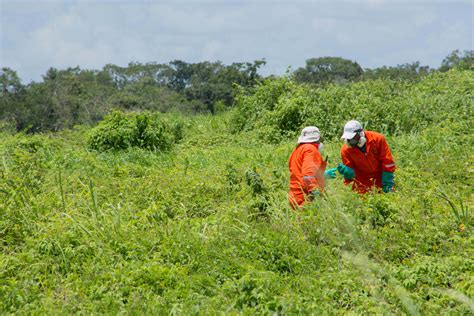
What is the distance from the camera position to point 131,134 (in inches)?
544

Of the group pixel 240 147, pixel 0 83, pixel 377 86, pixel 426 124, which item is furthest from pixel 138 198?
pixel 0 83

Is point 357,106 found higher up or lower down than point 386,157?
higher up

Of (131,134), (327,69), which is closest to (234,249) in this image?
(131,134)

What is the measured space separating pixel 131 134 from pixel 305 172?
23.7 feet

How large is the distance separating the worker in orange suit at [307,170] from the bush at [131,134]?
6.44 m

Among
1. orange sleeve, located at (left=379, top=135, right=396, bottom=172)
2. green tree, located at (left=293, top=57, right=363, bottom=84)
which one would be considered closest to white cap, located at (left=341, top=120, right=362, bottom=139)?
orange sleeve, located at (left=379, top=135, right=396, bottom=172)

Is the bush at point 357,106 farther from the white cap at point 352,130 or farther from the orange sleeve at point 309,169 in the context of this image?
the orange sleeve at point 309,169

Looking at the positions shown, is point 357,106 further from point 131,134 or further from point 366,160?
point 366,160

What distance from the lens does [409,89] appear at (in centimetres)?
1511

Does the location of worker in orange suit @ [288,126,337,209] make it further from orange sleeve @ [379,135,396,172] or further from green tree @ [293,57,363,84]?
green tree @ [293,57,363,84]

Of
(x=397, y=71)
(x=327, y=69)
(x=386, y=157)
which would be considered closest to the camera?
(x=386, y=157)

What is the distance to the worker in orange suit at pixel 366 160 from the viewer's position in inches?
306

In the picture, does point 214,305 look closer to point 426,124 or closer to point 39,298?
point 39,298

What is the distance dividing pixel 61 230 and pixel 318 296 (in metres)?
2.86
